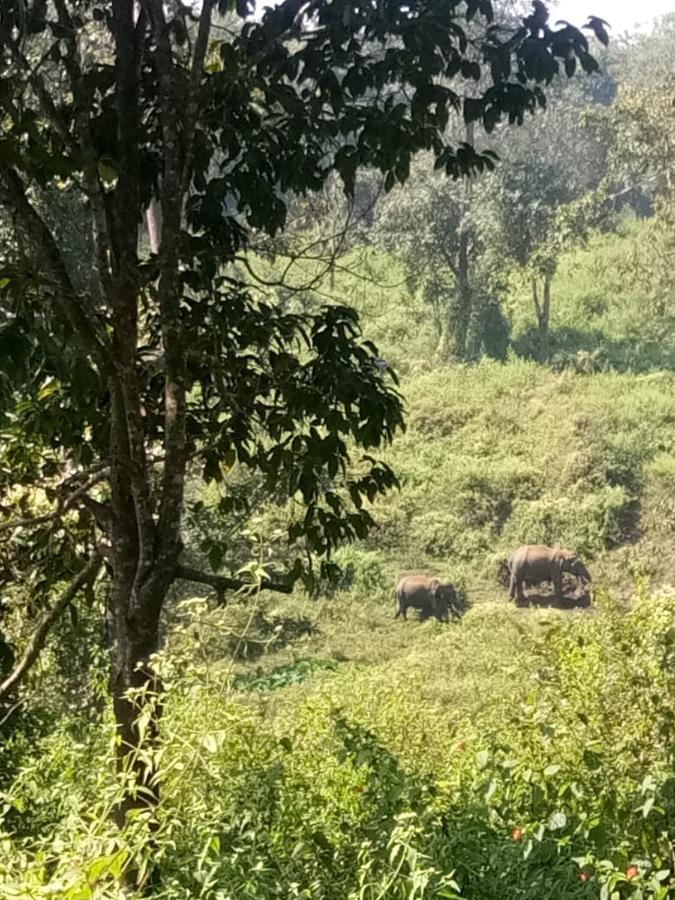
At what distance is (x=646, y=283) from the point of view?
15.7m

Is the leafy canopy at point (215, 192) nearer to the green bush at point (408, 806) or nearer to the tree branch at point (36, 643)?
the tree branch at point (36, 643)

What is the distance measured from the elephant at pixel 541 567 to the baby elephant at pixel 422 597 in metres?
0.88

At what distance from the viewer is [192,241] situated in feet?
7.45

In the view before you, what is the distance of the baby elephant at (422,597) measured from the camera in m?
10.2

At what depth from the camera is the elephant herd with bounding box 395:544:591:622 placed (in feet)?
33.9

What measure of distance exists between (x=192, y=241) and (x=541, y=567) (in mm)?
8978

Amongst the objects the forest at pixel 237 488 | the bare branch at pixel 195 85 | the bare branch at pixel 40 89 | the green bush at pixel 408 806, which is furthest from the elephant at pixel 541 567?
the bare branch at pixel 40 89

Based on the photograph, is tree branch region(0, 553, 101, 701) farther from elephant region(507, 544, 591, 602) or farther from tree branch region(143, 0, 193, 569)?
elephant region(507, 544, 591, 602)

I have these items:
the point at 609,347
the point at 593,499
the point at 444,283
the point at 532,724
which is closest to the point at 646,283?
the point at 609,347

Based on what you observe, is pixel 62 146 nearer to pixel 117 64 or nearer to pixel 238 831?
pixel 117 64

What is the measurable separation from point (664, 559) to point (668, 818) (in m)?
9.41

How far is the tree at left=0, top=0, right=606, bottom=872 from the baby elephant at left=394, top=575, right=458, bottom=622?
788 centimetres

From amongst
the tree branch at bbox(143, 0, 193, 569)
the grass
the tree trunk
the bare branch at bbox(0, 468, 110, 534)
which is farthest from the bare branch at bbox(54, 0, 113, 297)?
the tree trunk

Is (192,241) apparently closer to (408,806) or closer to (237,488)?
(237,488)
